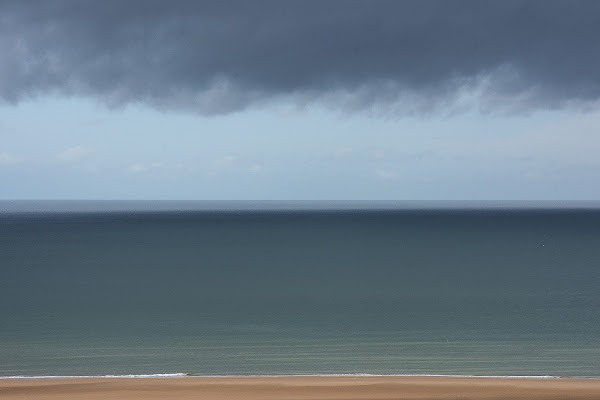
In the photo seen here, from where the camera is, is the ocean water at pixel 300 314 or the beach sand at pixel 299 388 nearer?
the beach sand at pixel 299 388

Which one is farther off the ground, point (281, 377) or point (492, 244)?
point (492, 244)

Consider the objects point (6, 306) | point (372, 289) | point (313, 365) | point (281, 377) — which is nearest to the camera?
point (281, 377)

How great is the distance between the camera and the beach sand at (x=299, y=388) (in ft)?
51.1

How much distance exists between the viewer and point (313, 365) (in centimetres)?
2195

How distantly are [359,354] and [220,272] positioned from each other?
37430 mm

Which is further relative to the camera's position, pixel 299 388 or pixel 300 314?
pixel 300 314

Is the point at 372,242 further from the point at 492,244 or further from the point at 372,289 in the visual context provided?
the point at 372,289

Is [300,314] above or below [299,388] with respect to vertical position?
above

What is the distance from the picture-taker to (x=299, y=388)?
1623 cm

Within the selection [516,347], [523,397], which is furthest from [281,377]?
[516,347]

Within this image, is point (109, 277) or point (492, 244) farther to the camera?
point (492, 244)

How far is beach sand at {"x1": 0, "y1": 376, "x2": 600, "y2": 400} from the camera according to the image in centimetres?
1556

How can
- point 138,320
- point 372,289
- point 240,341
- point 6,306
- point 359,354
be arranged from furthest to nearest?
point 372,289 → point 6,306 → point 138,320 → point 240,341 → point 359,354

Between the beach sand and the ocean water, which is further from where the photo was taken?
the ocean water
